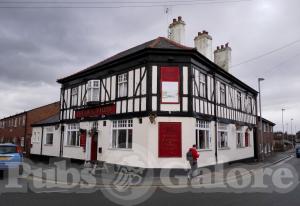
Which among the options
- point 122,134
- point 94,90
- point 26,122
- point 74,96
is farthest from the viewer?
point 26,122

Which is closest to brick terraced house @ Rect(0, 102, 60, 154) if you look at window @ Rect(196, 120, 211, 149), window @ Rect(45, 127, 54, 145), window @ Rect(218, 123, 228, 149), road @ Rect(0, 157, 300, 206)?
window @ Rect(45, 127, 54, 145)

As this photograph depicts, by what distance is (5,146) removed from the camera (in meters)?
13.7

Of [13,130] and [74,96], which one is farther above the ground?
[74,96]

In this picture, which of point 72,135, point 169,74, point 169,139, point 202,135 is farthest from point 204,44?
point 72,135

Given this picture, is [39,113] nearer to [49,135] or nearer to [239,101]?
[49,135]

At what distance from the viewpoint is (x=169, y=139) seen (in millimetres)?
15109

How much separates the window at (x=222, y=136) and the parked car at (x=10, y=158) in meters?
12.5

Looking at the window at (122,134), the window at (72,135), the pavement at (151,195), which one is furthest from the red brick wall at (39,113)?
the pavement at (151,195)

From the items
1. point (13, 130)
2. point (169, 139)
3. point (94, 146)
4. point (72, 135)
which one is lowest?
point (94, 146)

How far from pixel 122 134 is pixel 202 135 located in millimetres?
4915

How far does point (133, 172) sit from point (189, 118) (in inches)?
169

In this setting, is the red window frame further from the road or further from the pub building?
the road

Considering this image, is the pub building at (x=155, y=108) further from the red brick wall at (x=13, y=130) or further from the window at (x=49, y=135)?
the red brick wall at (x=13, y=130)

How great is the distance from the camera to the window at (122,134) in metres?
16.5
